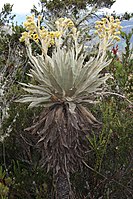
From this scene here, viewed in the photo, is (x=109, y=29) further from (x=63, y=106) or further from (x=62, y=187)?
(x=62, y=187)

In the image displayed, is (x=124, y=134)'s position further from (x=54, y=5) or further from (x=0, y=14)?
(x=54, y=5)

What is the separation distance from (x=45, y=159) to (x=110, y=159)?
87cm

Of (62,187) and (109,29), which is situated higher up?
(109,29)

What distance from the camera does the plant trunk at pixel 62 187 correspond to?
414 centimetres

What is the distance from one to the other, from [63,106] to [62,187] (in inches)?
34.4

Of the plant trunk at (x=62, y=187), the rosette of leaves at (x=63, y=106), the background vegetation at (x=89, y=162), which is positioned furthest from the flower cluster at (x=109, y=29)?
the plant trunk at (x=62, y=187)

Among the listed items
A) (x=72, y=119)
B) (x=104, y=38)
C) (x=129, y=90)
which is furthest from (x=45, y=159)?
(x=129, y=90)

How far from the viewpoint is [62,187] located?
165 inches

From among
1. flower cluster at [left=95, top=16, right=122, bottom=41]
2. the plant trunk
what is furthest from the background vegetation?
flower cluster at [left=95, top=16, right=122, bottom=41]

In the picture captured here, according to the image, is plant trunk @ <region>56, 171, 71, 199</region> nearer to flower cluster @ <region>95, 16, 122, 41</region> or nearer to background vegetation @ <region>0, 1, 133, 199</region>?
background vegetation @ <region>0, 1, 133, 199</region>

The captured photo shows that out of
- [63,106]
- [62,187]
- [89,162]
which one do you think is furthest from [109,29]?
[62,187]

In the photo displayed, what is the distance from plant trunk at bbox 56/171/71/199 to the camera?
4.14 metres

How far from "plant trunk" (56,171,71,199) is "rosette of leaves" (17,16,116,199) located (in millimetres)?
35

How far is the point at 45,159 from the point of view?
407 cm
